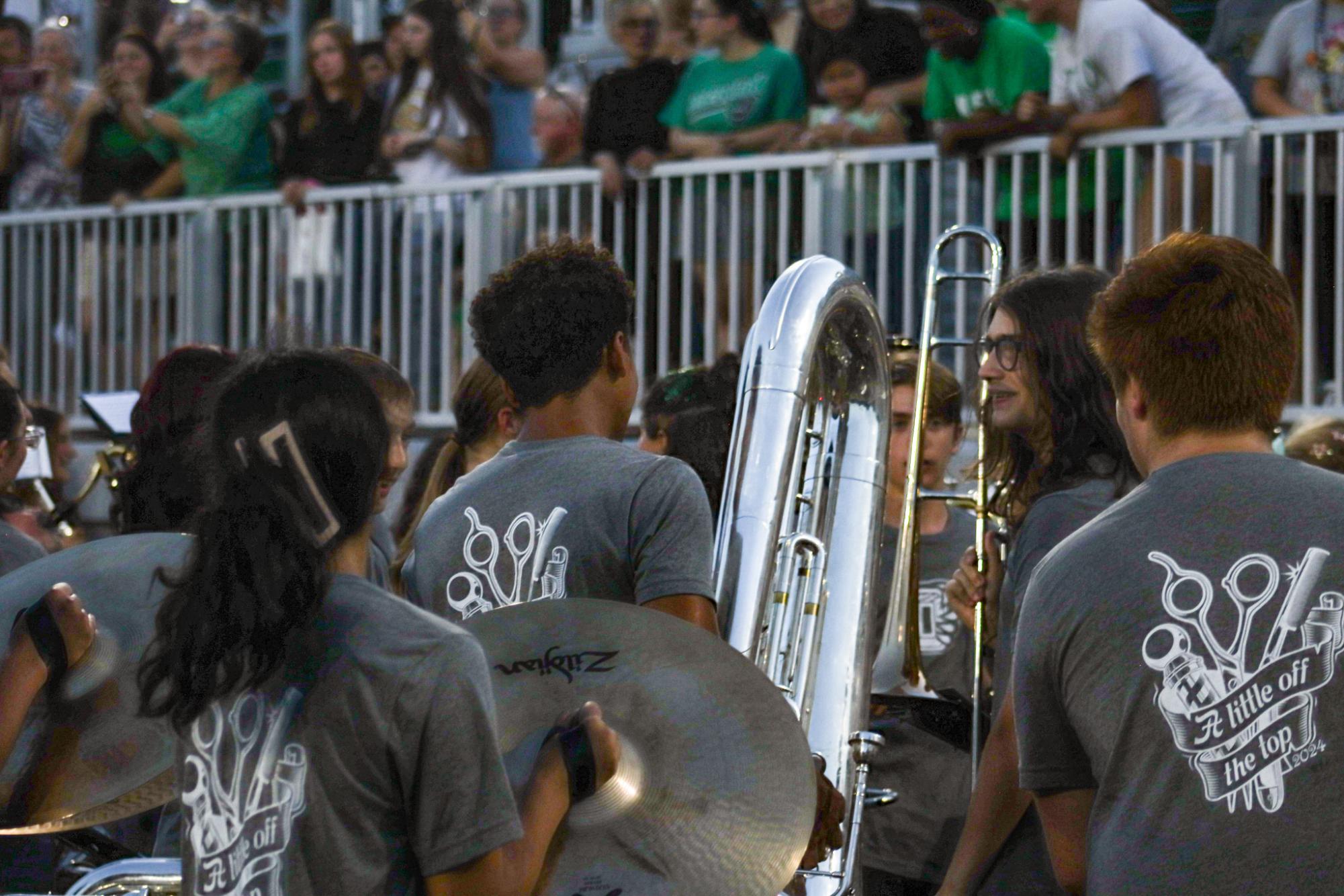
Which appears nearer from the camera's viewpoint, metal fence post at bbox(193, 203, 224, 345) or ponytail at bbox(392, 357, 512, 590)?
ponytail at bbox(392, 357, 512, 590)

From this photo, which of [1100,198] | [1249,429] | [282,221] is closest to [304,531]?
[1249,429]

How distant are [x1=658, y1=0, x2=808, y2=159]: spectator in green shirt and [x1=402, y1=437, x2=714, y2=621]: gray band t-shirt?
444 cm

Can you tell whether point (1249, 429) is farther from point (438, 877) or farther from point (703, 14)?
point (703, 14)

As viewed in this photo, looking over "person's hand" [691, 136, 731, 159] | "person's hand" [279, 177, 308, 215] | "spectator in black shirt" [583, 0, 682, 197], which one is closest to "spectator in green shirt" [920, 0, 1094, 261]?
"person's hand" [691, 136, 731, 159]

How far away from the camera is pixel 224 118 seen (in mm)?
8586

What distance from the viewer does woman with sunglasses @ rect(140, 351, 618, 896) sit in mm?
1992

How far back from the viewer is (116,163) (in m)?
9.30

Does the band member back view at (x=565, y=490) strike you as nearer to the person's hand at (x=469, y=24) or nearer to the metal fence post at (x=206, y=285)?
the person's hand at (x=469, y=24)

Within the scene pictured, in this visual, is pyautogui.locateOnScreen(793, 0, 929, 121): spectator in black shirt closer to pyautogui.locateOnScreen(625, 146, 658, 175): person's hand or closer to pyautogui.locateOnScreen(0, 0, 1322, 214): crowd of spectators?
pyautogui.locateOnScreen(0, 0, 1322, 214): crowd of spectators

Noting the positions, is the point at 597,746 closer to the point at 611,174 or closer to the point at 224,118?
the point at 611,174

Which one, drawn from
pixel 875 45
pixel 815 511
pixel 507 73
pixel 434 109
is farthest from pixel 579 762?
pixel 434 109

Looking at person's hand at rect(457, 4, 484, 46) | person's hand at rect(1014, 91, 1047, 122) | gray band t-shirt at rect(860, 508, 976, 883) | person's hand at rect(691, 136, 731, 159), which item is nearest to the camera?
gray band t-shirt at rect(860, 508, 976, 883)

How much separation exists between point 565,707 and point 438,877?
0.27 m

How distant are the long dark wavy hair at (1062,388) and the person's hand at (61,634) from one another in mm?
1467
